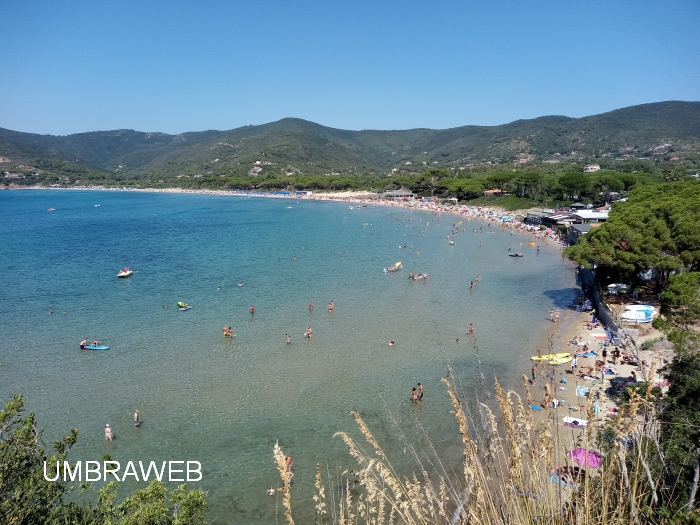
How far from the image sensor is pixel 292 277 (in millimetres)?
35938

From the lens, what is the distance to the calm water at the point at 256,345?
14.2 metres

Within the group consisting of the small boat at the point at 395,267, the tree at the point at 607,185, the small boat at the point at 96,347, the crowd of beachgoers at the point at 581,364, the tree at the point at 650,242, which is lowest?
the small boat at the point at 96,347

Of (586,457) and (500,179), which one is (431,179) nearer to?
(500,179)

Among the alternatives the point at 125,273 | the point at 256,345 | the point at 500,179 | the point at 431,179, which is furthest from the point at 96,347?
the point at 431,179

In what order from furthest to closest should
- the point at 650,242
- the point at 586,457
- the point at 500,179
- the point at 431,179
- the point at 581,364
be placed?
the point at 431,179
the point at 500,179
the point at 650,242
the point at 581,364
the point at 586,457

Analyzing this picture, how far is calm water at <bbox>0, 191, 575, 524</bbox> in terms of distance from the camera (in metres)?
14.2

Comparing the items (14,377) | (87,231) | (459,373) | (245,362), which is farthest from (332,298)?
(87,231)

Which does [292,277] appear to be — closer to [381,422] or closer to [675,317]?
[381,422]

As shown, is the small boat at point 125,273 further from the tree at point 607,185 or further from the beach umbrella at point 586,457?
the tree at point 607,185

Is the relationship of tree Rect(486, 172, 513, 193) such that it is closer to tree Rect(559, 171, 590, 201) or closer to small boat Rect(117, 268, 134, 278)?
tree Rect(559, 171, 590, 201)

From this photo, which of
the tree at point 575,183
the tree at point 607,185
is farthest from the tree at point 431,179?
the tree at point 607,185

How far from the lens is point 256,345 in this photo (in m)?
22.0

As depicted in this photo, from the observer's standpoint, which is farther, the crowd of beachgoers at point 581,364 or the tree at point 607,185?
the tree at point 607,185

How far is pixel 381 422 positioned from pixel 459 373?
5105mm
